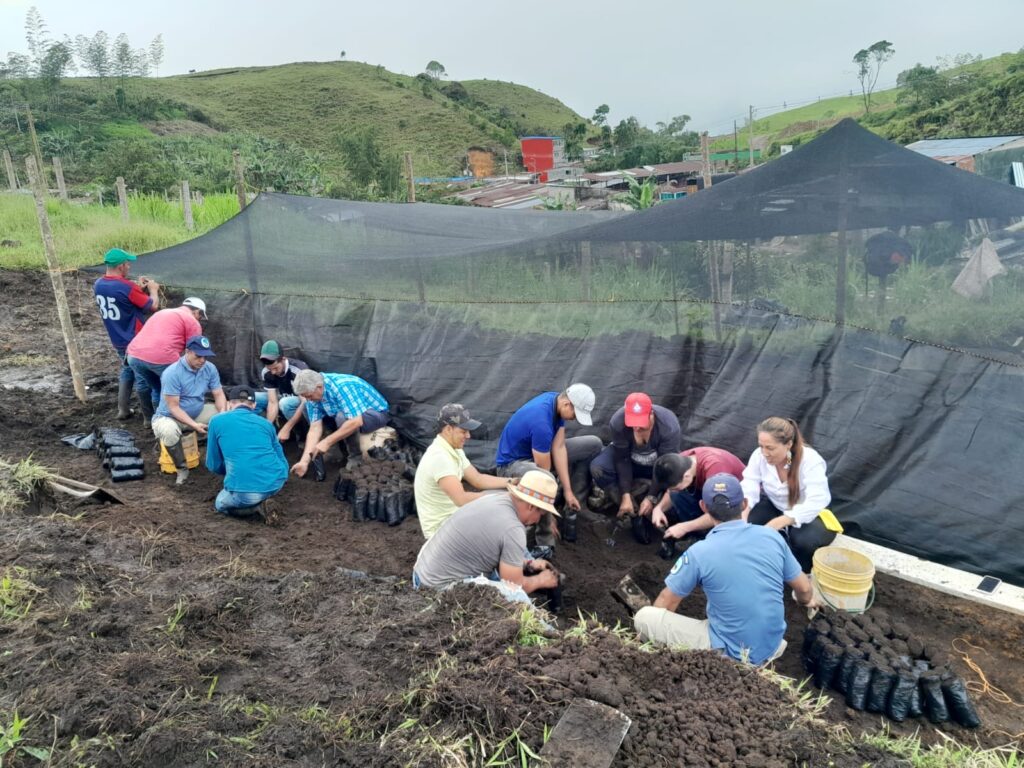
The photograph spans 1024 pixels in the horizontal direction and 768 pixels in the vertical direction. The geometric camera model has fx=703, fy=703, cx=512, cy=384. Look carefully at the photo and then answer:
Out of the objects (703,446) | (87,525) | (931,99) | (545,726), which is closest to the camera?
(545,726)

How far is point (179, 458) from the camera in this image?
610 cm

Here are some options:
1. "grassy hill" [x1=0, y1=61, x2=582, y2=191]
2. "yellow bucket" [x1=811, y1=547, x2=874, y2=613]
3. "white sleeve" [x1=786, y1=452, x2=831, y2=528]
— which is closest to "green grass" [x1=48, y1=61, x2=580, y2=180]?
"grassy hill" [x1=0, y1=61, x2=582, y2=191]

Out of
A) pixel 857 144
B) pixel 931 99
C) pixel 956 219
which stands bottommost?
pixel 956 219

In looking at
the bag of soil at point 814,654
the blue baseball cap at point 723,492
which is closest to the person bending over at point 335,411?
the blue baseball cap at point 723,492

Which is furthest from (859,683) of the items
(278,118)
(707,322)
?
(278,118)

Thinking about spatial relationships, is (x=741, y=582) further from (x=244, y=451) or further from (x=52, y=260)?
(x=52, y=260)

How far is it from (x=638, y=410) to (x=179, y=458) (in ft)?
13.1

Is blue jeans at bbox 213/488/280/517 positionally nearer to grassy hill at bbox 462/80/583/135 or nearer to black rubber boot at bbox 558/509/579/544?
black rubber boot at bbox 558/509/579/544

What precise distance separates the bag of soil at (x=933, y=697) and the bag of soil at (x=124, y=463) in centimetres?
581

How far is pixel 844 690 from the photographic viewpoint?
11.6 feet

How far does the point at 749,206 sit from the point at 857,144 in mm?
768

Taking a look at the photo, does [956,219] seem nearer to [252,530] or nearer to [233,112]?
[252,530]

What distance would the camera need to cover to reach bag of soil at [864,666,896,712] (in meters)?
3.40

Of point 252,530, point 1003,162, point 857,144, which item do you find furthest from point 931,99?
point 252,530
